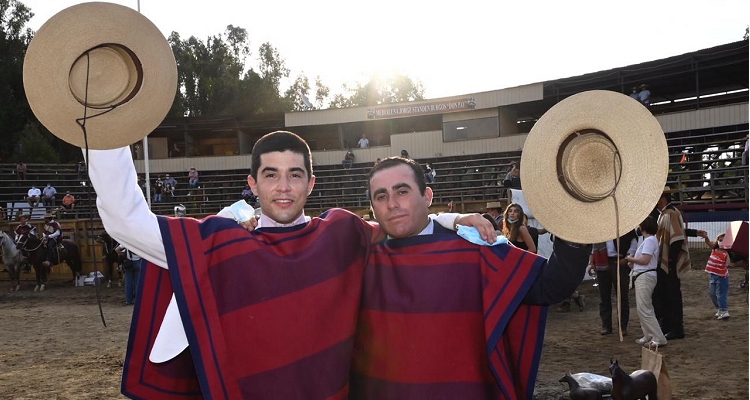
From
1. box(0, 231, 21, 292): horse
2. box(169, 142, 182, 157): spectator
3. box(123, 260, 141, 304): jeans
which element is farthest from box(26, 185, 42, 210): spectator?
box(123, 260, 141, 304): jeans

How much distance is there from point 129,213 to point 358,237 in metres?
0.91

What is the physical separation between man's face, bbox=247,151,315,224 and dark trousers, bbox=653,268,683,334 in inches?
249

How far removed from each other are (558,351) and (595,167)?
5.81 meters

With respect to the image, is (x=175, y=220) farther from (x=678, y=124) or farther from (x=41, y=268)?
(x=678, y=124)

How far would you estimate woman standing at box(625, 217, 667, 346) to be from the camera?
24.5 ft

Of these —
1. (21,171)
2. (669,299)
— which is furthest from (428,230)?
(21,171)

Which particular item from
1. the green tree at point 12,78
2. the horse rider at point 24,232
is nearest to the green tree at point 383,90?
the green tree at point 12,78

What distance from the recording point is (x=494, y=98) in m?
28.1

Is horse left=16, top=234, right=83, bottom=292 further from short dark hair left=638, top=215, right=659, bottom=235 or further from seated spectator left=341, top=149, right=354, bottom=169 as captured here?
short dark hair left=638, top=215, right=659, bottom=235

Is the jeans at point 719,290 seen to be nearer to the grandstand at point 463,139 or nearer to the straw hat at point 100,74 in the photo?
the grandstand at point 463,139

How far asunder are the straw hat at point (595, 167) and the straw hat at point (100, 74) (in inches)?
58.4

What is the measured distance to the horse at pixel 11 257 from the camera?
16.7 meters

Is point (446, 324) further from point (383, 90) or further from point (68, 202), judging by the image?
point (383, 90)

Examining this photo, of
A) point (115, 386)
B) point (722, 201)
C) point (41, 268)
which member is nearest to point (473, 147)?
point (722, 201)
